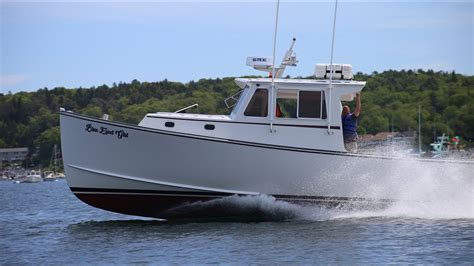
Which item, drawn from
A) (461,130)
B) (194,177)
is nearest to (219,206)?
(194,177)

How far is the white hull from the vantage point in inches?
803

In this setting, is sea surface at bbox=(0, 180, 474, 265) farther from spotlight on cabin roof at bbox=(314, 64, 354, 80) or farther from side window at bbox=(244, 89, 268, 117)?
spotlight on cabin roof at bbox=(314, 64, 354, 80)

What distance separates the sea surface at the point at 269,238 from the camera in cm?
1725

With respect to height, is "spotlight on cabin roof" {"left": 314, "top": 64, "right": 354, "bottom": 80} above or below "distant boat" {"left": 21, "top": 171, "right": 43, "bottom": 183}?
above

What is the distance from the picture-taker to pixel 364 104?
73.3 m

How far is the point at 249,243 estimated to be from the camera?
18422mm

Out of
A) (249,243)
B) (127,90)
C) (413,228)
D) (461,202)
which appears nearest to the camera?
(249,243)

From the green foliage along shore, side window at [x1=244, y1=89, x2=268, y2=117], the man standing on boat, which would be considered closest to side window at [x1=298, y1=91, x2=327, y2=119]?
the man standing on boat

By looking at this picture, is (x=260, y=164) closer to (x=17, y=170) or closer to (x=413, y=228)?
(x=413, y=228)

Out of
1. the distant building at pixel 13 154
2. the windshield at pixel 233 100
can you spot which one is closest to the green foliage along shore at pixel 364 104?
the distant building at pixel 13 154

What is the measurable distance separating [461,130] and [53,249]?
7527 centimetres

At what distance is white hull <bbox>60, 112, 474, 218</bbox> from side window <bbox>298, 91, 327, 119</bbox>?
873 mm

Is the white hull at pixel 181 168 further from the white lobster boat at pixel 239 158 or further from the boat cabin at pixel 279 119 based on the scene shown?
the boat cabin at pixel 279 119

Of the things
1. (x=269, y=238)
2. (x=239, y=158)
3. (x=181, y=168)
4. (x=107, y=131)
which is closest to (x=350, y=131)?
(x=239, y=158)
